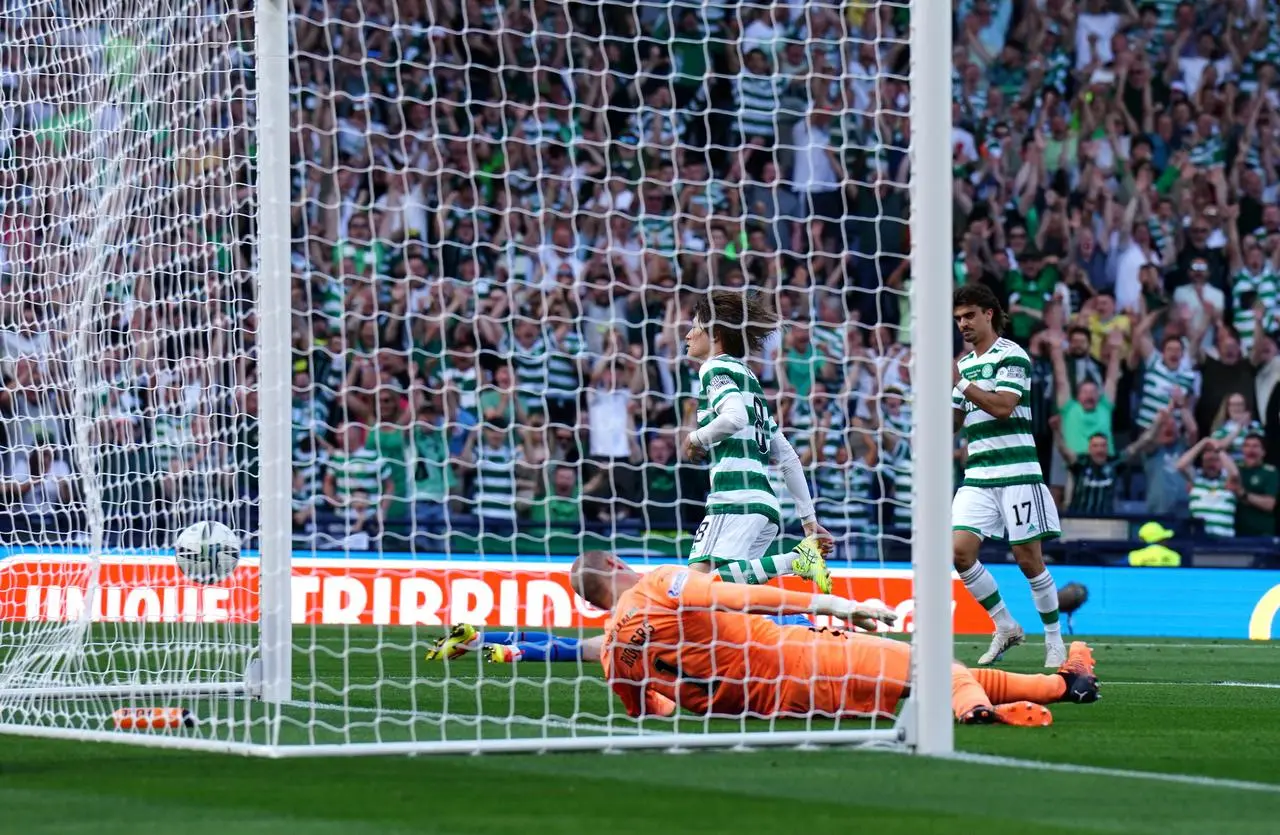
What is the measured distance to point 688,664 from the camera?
7129mm

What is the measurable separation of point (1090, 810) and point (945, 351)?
5.80 feet

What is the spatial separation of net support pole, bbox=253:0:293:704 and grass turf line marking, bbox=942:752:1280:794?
2412 millimetres

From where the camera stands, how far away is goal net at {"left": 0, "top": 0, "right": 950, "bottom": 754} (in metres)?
7.28

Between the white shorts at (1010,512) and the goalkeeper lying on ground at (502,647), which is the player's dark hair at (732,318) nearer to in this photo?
the goalkeeper lying on ground at (502,647)

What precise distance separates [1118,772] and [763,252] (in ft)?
21.6

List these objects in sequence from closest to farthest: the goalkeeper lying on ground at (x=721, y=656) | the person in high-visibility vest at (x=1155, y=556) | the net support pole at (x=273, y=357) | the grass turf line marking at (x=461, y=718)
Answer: the net support pole at (x=273, y=357)
the grass turf line marking at (x=461, y=718)
the goalkeeper lying on ground at (x=721, y=656)
the person in high-visibility vest at (x=1155, y=556)

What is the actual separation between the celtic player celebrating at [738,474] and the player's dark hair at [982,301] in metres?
1.39

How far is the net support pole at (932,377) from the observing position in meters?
6.33

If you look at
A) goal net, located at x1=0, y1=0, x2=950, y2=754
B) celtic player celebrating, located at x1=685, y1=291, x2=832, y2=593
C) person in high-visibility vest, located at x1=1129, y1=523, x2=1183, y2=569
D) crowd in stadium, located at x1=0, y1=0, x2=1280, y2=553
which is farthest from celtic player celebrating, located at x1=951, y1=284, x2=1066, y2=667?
person in high-visibility vest, located at x1=1129, y1=523, x2=1183, y2=569

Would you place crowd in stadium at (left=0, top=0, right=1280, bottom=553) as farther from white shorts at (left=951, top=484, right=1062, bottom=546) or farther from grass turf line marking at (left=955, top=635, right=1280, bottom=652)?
grass turf line marking at (left=955, top=635, right=1280, bottom=652)

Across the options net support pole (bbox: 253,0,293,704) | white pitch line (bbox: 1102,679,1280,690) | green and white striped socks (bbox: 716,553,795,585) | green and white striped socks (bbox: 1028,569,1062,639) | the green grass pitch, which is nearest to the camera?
the green grass pitch

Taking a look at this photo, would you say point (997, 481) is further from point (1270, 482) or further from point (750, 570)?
point (1270, 482)

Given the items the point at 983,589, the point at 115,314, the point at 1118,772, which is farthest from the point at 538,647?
the point at 1118,772

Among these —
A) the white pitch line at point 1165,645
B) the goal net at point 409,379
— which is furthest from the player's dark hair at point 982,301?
the white pitch line at point 1165,645
